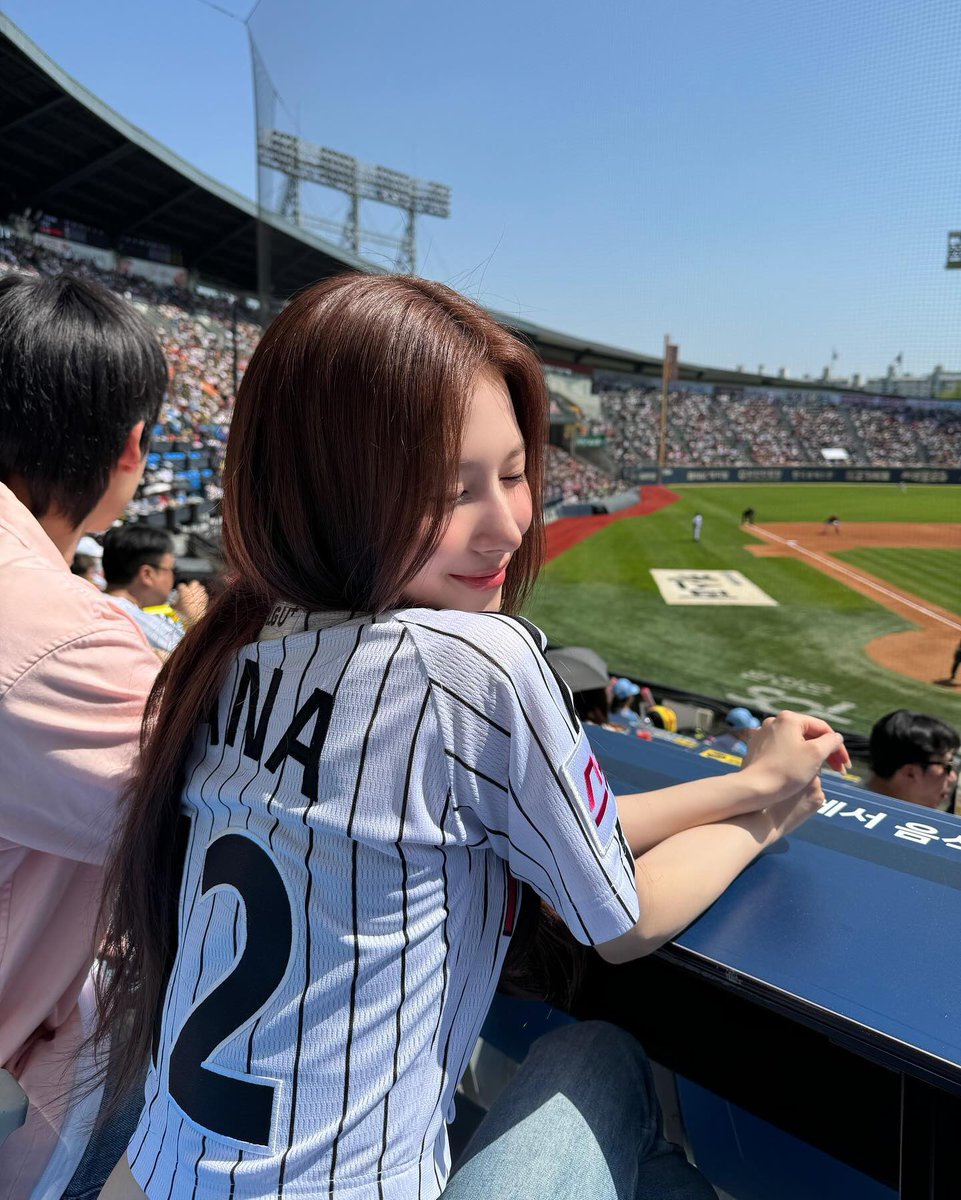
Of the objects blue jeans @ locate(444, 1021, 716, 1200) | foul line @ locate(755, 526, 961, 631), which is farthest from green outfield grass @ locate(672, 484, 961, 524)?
blue jeans @ locate(444, 1021, 716, 1200)

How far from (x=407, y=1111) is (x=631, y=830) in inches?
13.8

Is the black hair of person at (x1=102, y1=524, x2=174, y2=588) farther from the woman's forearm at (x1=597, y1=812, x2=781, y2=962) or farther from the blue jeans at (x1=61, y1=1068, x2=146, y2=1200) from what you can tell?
the woman's forearm at (x1=597, y1=812, x2=781, y2=962)

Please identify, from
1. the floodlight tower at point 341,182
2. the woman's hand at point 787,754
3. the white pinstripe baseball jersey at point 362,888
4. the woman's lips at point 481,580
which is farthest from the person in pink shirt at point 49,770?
the floodlight tower at point 341,182

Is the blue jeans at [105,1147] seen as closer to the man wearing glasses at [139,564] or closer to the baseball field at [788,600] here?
the man wearing glasses at [139,564]

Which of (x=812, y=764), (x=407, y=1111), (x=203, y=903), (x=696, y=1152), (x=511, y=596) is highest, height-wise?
(x=511, y=596)

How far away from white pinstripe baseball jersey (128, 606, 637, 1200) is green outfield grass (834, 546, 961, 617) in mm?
9133

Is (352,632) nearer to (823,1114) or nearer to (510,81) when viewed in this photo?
(823,1114)

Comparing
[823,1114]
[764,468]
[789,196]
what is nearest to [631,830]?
[823,1114]

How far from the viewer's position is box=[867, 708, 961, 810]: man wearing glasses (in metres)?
3.11

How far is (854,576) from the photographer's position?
10422 mm

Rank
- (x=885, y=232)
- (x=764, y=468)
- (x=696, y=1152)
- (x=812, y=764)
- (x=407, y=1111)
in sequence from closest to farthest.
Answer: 1. (x=407, y=1111)
2. (x=812, y=764)
3. (x=696, y=1152)
4. (x=885, y=232)
5. (x=764, y=468)

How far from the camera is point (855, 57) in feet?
20.5

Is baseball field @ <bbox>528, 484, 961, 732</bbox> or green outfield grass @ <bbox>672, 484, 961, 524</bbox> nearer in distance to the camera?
baseball field @ <bbox>528, 484, 961, 732</bbox>

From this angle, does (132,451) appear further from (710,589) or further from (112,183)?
(112,183)
